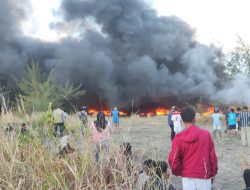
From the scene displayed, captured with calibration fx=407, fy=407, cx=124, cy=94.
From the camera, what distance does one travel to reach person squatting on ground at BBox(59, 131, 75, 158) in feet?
12.5

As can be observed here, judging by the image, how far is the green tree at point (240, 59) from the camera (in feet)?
89.0

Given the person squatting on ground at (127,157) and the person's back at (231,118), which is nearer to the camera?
the person squatting on ground at (127,157)

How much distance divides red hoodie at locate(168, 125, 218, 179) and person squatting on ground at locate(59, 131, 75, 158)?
98cm

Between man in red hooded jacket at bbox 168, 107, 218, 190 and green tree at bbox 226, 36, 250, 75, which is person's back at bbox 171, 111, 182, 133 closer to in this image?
man in red hooded jacket at bbox 168, 107, 218, 190

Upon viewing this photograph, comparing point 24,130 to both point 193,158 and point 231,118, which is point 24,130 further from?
point 231,118

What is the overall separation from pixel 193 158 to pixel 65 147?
1262 millimetres

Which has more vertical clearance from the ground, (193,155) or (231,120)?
(231,120)

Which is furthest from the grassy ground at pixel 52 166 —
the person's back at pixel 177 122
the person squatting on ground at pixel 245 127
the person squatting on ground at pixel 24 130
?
the person squatting on ground at pixel 245 127

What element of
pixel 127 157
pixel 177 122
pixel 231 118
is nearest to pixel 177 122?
pixel 177 122

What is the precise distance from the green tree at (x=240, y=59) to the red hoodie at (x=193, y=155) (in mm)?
24080

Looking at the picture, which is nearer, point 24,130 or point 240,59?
point 24,130

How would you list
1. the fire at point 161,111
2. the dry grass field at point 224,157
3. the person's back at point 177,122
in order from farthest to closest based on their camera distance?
the fire at point 161,111 < the person's back at point 177,122 < the dry grass field at point 224,157

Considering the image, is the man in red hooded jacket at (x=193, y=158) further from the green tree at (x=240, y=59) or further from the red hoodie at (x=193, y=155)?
the green tree at (x=240, y=59)

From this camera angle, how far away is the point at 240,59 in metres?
28.6
